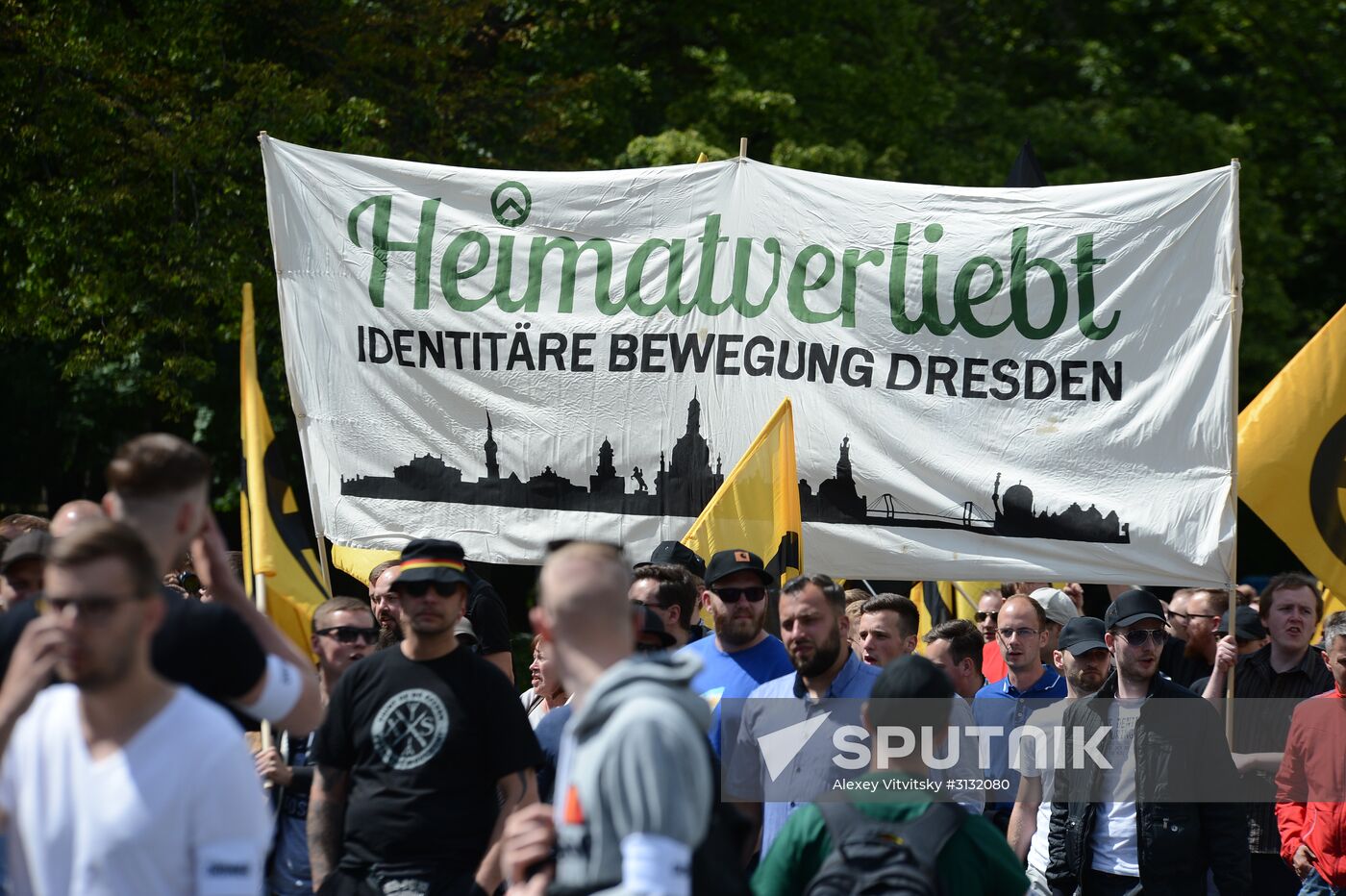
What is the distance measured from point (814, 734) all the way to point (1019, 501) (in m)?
2.51

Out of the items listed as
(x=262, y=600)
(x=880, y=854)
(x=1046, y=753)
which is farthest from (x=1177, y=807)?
(x=262, y=600)

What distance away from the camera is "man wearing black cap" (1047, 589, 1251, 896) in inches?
251

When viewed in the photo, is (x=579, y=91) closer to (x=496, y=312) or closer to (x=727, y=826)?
(x=496, y=312)

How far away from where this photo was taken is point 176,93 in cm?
1246

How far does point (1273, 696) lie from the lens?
26.0ft

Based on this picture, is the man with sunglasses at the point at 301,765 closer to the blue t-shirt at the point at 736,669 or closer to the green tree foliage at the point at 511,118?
the blue t-shirt at the point at 736,669

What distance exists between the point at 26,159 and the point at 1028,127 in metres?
11.7

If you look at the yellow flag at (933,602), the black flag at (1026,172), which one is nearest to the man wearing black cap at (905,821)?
the yellow flag at (933,602)

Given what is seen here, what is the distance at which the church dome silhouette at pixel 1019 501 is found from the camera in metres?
7.92

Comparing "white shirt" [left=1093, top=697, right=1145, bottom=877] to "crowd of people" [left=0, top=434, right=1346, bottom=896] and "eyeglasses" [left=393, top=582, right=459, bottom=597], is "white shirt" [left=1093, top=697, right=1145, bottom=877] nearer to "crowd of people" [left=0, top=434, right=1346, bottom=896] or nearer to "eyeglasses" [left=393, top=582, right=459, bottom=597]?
"crowd of people" [left=0, top=434, right=1346, bottom=896]

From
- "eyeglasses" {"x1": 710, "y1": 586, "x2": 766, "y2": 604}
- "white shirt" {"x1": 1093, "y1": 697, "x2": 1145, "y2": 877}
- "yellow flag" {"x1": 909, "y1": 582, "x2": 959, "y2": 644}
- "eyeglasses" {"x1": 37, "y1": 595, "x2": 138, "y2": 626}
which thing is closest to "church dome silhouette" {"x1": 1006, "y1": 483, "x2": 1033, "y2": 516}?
"white shirt" {"x1": 1093, "y1": 697, "x2": 1145, "y2": 877}

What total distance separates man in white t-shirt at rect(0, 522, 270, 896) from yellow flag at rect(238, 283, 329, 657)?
299 centimetres

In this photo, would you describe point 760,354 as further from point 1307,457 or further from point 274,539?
point 274,539

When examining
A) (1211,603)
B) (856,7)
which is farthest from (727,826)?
(856,7)
